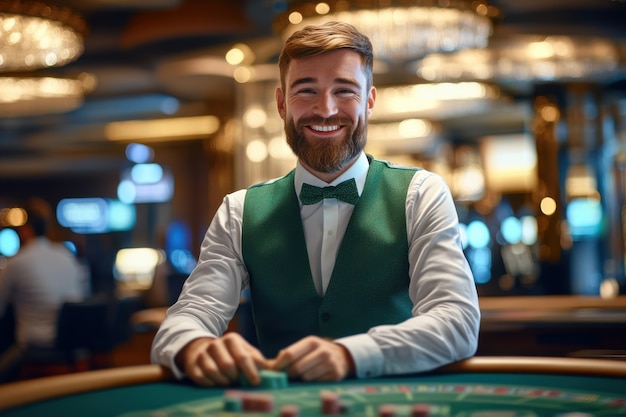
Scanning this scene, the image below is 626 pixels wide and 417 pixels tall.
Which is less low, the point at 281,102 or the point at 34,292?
the point at 281,102

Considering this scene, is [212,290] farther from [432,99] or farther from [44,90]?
[432,99]

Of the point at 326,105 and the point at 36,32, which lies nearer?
the point at 326,105

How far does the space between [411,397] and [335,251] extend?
0.50 meters

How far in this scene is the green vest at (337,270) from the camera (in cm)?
171

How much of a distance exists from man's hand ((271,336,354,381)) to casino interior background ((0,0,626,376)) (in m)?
2.56

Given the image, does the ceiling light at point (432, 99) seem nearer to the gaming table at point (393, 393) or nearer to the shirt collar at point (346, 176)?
the shirt collar at point (346, 176)

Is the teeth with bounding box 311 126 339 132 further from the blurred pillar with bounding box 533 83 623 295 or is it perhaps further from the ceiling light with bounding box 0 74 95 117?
the blurred pillar with bounding box 533 83 623 295

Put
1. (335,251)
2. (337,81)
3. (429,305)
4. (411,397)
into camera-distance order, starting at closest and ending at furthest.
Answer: (411,397)
(429,305)
(337,81)
(335,251)

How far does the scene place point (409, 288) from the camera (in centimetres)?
171

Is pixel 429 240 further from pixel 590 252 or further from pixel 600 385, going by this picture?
pixel 590 252

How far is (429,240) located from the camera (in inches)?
65.0

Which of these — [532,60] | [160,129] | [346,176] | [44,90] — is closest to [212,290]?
[346,176]

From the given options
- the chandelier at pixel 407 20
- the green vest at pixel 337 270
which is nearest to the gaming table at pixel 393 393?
the green vest at pixel 337 270

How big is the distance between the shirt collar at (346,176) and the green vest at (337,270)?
18 mm
